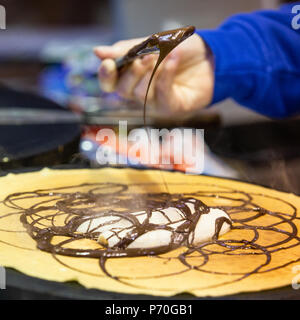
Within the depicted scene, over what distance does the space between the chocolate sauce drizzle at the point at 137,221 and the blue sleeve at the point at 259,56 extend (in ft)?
2.17

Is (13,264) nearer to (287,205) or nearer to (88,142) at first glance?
(287,205)

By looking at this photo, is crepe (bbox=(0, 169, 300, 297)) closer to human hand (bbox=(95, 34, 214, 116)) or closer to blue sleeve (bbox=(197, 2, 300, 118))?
human hand (bbox=(95, 34, 214, 116))

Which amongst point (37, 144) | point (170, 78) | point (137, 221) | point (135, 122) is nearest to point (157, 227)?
point (137, 221)

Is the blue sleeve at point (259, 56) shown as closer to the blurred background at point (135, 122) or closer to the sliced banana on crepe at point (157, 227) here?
the blurred background at point (135, 122)

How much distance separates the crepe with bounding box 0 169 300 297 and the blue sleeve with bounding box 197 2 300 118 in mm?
567

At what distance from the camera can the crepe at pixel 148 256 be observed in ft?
2.51

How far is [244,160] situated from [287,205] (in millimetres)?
528

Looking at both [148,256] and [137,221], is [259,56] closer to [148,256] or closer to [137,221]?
[137,221]

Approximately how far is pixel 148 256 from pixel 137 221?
0.45 ft

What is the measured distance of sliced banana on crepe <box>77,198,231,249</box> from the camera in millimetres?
914

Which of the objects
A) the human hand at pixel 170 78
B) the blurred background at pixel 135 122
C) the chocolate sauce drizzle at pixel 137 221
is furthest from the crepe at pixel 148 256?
the human hand at pixel 170 78

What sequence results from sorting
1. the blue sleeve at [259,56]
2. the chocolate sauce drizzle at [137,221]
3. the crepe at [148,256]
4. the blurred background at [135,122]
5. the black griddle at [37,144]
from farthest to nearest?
the blue sleeve at [259,56] < the blurred background at [135,122] < the black griddle at [37,144] < the chocolate sauce drizzle at [137,221] < the crepe at [148,256]

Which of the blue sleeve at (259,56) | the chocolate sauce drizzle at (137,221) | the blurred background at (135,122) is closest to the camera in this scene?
the chocolate sauce drizzle at (137,221)
